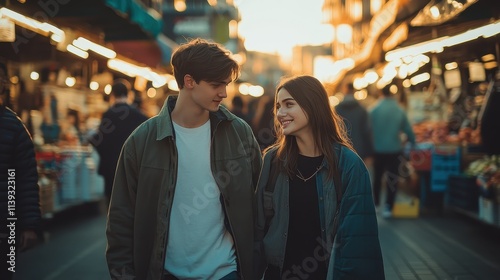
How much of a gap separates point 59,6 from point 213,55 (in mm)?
7696

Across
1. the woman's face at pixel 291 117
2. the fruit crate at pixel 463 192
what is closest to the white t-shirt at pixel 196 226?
the woman's face at pixel 291 117

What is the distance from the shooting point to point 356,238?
337cm

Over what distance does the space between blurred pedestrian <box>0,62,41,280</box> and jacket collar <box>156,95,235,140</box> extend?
1078mm

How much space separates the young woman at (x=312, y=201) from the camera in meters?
3.39

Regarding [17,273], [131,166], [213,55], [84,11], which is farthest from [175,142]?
[84,11]

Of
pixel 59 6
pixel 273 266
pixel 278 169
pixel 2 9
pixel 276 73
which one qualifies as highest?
pixel 276 73

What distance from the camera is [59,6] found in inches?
411

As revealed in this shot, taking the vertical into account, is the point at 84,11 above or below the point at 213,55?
above

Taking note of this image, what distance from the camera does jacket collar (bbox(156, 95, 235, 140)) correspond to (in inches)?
135

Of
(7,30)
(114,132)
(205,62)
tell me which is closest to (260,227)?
(205,62)

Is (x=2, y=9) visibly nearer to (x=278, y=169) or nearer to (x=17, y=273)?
(x=17, y=273)

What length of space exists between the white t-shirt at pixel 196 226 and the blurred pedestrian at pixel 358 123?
7.58m

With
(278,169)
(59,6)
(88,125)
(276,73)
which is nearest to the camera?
(278,169)

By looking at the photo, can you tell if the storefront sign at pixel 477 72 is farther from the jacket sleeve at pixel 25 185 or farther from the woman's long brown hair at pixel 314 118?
the jacket sleeve at pixel 25 185
